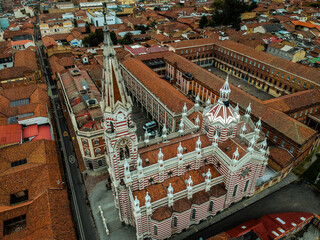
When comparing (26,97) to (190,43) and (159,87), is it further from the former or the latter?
(190,43)

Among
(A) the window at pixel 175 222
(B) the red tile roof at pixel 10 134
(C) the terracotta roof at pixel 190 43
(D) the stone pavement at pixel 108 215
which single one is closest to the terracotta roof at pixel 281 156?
(A) the window at pixel 175 222

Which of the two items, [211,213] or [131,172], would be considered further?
[211,213]

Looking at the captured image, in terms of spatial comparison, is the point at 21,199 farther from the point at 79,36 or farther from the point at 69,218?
the point at 79,36

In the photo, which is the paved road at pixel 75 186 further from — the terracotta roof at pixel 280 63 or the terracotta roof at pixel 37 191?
the terracotta roof at pixel 280 63

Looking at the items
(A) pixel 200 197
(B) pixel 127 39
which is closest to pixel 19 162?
(A) pixel 200 197

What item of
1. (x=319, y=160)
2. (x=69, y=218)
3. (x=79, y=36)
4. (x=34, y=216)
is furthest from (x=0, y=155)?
(x=79, y=36)
